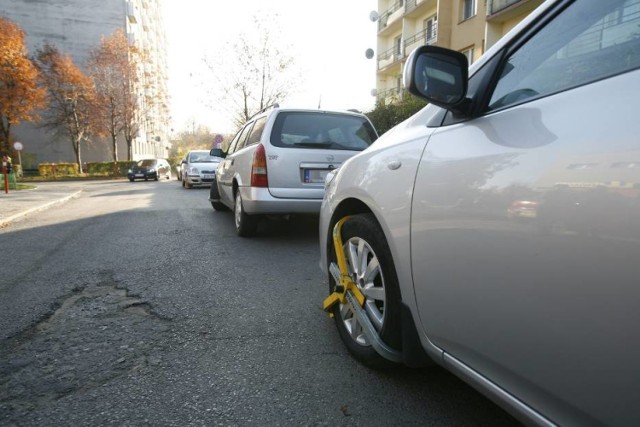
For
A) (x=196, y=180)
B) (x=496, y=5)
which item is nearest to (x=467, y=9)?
(x=496, y=5)

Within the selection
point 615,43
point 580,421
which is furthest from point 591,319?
point 615,43

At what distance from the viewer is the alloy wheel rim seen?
2.21m

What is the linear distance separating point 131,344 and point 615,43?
2781mm

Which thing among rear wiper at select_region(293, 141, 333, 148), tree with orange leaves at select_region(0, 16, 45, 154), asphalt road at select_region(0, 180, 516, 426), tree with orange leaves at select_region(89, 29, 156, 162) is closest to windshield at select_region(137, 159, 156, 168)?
tree with orange leaves at select_region(89, 29, 156, 162)

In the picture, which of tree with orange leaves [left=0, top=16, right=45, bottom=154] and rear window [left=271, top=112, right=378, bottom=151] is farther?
tree with orange leaves [left=0, top=16, right=45, bottom=154]

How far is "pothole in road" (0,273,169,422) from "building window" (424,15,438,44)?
2311cm

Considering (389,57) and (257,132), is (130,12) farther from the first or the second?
(257,132)

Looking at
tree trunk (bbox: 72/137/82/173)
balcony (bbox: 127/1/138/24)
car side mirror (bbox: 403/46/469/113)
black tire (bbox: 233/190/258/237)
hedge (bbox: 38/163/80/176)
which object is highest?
balcony (bbox: 127/1/138/24)

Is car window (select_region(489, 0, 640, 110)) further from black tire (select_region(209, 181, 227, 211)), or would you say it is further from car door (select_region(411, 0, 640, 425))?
black tire (select_region(209, 181, 227, 211))

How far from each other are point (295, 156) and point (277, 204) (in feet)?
2.08

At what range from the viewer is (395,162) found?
6.55 feet

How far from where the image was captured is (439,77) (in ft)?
5.56

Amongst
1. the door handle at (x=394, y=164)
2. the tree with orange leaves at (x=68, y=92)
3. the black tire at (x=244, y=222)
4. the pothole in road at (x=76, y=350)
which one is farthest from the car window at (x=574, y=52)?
the tree with orange leaves at (x=68, y=92)

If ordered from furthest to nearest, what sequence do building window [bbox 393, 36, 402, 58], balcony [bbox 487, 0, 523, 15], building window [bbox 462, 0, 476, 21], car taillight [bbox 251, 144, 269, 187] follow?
building window [bbox 393, 36, 402, 58] < building window [bbox 462, 0, 476, 21] < balcony [bbox 487, 0, 523, 15] < car taillight [bbox 251, 144, 269, 187]
